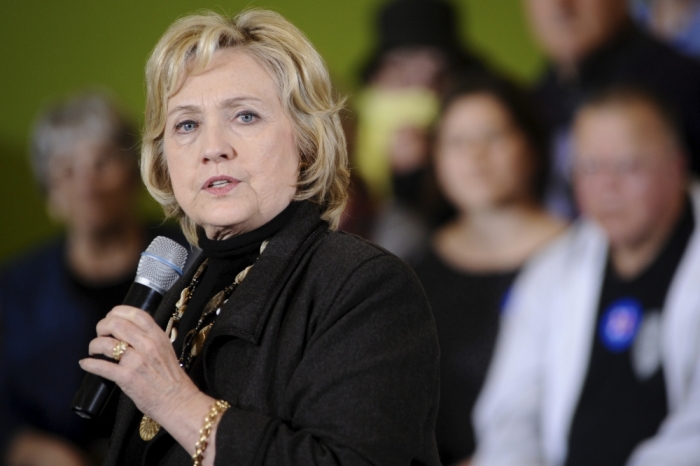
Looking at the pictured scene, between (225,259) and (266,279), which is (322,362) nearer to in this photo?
(266,279)

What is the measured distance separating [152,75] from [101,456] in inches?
125

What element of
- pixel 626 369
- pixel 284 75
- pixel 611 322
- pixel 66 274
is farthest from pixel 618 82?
pixel 66 274

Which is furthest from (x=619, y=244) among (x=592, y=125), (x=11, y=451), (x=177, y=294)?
(x=11, y=451)

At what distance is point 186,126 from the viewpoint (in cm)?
152

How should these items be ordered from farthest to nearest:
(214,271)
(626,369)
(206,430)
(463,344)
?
(463,344) < (626,369) < (214,271) < (206,430)

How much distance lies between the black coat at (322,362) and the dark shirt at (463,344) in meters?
2.45

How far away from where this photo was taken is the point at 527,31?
3.84 m

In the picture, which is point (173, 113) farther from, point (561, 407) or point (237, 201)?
point (561, 407)

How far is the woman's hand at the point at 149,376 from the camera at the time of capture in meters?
1.25

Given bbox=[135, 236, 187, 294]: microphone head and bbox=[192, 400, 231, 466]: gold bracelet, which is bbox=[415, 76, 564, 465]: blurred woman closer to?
bbox=[135, 236, 187, 294]: microphone head

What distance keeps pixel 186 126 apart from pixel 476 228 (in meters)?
2.59

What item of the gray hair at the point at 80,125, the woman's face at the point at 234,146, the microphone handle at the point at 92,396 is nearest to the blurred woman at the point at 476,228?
the gray hair at the point at 80,125

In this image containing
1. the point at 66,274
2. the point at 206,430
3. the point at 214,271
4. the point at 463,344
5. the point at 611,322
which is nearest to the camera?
the point at 206,430

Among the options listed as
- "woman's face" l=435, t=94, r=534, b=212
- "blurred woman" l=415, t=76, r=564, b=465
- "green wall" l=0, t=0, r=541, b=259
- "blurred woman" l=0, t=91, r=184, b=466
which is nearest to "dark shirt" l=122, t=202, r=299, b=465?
"blurred woman" l=415, t=76, r=564, b=465
